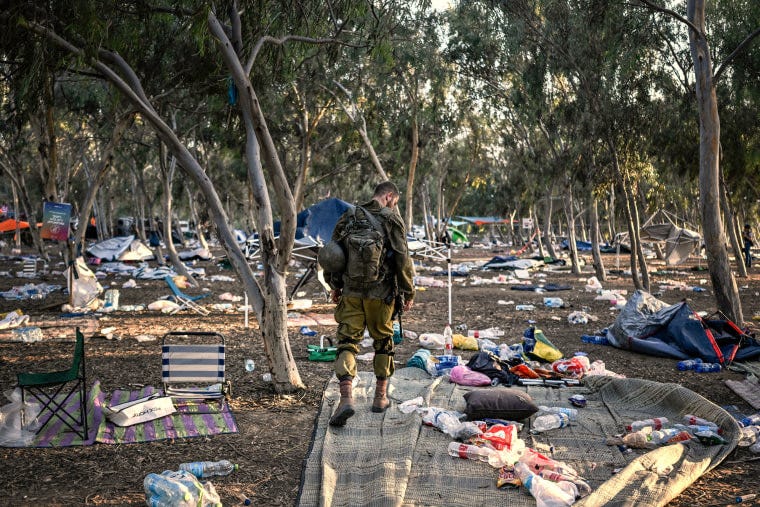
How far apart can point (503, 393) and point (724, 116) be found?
59.2 ft

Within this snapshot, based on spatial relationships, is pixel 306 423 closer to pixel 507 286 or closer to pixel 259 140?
pixel 259 140

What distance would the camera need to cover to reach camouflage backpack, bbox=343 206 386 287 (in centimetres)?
534

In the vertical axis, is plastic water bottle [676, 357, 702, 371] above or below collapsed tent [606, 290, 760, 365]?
below

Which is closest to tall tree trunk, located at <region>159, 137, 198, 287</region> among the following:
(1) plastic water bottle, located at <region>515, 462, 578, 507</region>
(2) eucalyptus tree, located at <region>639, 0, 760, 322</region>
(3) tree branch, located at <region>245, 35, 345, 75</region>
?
(3) tree branch, located at <region>245, 35, 345, 75</region>

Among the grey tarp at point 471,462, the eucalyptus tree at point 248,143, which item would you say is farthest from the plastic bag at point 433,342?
the eucalyptus tree at point 248,143

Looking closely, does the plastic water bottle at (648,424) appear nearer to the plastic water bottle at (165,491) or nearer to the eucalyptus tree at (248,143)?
the eucalyptus tree at (248,143)

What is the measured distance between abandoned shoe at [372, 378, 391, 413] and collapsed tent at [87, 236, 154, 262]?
22.8m

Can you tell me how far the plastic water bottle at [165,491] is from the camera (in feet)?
12.1

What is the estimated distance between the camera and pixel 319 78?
1981 cm

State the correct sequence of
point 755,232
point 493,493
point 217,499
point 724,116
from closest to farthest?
point 217,499
point 493,493
point 724,116
point 755,232

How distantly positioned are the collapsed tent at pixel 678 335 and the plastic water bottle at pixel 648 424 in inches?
114

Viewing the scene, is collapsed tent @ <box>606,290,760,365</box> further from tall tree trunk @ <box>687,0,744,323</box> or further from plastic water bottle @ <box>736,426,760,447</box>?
plastic water bottle @ <box>736,426,760,447</box>

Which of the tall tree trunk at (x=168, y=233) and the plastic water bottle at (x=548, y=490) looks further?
the tall tree trunk at (x=168, y=233)

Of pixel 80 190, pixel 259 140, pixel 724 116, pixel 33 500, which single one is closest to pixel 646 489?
pixel 33 500
